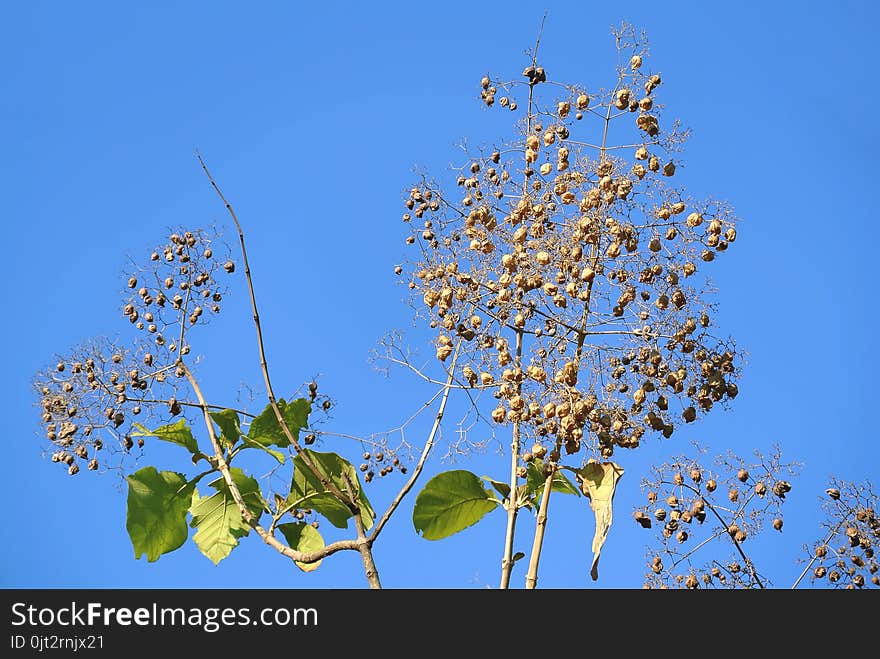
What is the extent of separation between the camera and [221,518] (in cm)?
153

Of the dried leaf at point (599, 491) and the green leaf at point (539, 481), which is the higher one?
the green leaf at point (539, 481)

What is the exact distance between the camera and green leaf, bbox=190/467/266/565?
1.51 m

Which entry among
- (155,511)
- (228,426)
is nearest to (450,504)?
(228,426)

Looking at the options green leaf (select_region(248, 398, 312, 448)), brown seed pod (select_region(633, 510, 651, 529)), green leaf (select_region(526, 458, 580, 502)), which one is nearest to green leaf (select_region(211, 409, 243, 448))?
green leaf (select_region(248, 398, 312, 448))

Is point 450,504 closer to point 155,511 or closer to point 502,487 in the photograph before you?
point 502,487

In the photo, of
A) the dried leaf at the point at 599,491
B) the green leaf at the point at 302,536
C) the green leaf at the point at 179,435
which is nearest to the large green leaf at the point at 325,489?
the green leaf at the point at 302,536

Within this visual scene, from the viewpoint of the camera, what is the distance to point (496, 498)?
1.40m

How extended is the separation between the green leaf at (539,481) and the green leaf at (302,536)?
16.0 inches

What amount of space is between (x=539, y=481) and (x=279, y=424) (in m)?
0.38

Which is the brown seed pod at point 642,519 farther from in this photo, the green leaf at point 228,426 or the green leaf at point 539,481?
the green leaf at point 228,426

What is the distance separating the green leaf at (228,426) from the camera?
1.48 meters

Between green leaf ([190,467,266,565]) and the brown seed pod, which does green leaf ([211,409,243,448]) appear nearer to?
green leaf ([190,467,266,565])

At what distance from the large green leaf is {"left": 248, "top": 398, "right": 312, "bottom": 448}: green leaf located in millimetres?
53

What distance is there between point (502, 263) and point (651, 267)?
198 millimetres
